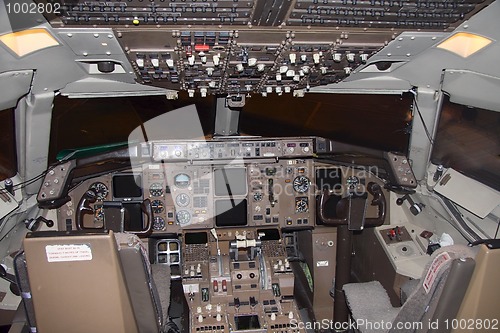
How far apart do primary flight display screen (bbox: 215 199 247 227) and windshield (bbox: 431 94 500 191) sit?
1.80 m

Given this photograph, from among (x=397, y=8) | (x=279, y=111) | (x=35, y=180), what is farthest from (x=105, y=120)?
(x=397, y=8)

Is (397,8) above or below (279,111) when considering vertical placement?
above

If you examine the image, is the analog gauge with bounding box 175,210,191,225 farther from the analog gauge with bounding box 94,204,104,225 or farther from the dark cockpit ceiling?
the dark cockpit ceiling

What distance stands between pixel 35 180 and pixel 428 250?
3.39 meters

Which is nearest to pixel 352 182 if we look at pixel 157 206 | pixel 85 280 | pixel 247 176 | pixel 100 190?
pixel 247 176

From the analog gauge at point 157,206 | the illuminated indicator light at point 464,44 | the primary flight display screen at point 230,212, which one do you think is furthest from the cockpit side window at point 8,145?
the illuminated indicator light at point 464,44

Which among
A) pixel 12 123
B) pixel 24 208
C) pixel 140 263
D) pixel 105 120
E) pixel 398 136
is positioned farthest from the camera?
pixel 105 120

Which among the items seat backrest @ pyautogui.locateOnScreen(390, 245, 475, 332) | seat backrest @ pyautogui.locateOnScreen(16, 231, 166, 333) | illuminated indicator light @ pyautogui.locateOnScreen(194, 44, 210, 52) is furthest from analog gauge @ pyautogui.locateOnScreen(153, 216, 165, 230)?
seat backrest @ pyautogui.locateOnScreen(390, 245, 475, 332)

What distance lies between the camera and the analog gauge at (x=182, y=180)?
4535mm

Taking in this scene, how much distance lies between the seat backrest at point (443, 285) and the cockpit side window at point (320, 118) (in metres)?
3.55

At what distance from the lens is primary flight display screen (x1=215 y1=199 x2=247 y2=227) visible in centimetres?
457

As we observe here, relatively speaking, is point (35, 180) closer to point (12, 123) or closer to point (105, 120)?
point (12, 123)

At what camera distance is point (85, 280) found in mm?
Result: 2369

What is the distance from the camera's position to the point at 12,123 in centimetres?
381
